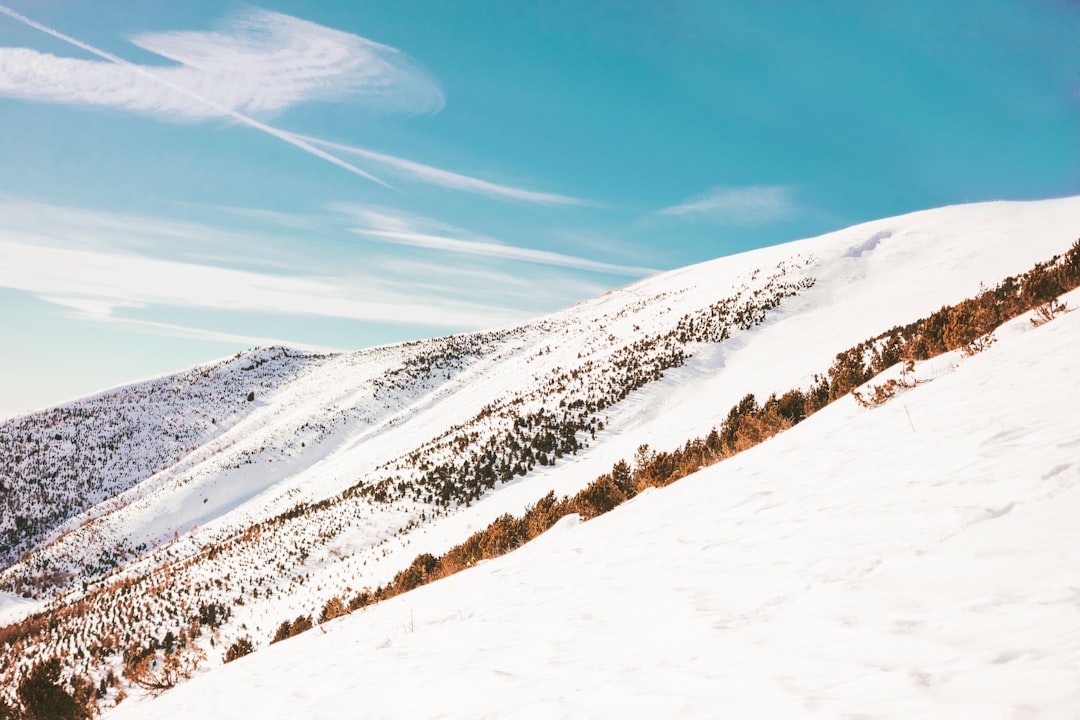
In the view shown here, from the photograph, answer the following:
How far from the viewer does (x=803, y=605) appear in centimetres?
Answer: 305

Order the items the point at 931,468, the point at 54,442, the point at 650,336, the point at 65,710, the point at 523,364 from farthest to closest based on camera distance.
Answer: the point at 54,442
the point at 523,364
the point at 650,336
the point at 65,710
the point at 931,468

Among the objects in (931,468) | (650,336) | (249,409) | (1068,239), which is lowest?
(931,468)

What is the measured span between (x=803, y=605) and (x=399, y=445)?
102 feet

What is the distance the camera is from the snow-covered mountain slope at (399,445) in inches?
627

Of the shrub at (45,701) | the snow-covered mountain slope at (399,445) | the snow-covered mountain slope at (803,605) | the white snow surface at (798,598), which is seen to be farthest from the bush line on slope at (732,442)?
the snow-covered mountain slope at (399,445)

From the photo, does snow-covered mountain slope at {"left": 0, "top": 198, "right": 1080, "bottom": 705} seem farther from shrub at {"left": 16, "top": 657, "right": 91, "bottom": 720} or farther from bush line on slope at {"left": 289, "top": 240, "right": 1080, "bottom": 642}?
shrub at {"left": 16, "top": 657, "right": 91, "bottom": 720}

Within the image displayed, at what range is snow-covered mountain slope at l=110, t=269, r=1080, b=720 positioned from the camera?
7.12ft

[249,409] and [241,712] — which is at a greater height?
[249,409]

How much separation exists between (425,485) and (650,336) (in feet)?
58.1

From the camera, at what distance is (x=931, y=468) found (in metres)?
4.48

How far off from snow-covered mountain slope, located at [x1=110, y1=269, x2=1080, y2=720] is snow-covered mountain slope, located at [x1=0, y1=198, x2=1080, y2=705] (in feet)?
24.4

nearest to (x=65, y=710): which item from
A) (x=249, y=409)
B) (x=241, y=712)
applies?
(x=241, y=712)

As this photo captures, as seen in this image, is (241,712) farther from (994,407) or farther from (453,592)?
(994,407)

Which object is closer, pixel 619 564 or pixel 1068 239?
pixel 619 564
